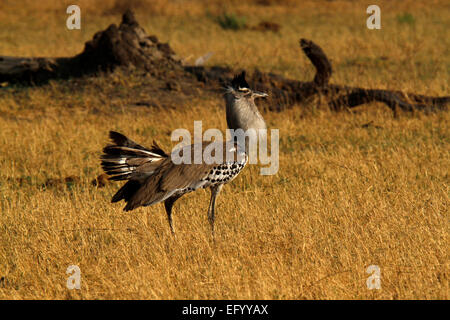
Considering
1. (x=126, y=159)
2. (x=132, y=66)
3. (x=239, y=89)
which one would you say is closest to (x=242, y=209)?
(x=239, y=89)

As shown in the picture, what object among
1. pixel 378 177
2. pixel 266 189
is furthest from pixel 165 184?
pixel 378 177

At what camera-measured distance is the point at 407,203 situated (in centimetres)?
632

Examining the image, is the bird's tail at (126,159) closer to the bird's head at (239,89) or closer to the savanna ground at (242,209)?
→ the savanna ground at (242,209)

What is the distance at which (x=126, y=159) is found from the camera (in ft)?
18.1

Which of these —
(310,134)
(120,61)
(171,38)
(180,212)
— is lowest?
(180,212)

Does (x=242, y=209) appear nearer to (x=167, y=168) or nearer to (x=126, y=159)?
(x=167, y=168)

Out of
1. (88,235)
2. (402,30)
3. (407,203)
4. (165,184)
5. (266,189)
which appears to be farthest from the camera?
(402,30)

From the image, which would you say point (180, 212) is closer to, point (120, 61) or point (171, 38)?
point (120, 61)

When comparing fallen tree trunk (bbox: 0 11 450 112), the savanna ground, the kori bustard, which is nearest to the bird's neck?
the kori bustard

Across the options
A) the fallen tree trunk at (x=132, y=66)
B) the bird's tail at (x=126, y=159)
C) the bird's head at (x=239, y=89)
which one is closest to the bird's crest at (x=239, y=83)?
the bird's head at (x=239, y=89)

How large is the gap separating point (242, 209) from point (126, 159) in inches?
55.6

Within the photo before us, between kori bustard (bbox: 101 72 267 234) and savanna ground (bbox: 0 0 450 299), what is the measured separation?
415 mm
